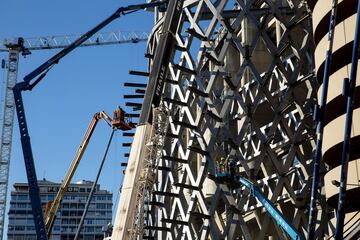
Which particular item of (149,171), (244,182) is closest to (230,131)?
(244,182)

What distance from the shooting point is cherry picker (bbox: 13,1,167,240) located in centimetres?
4872

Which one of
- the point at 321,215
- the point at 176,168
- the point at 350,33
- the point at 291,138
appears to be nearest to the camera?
the point at 350,33

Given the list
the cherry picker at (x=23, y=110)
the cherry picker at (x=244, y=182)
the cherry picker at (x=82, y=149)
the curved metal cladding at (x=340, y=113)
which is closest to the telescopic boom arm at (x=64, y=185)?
the cherry picker at (x=82, y=149)

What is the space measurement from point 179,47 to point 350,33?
60.9ft

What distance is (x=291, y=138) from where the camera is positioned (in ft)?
157

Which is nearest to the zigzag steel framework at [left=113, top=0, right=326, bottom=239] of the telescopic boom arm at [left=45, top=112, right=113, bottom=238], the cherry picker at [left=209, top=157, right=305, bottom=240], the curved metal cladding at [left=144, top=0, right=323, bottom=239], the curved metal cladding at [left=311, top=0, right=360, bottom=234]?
the curved metal cladding at [left=144, top=0, right=323, bottom=239]

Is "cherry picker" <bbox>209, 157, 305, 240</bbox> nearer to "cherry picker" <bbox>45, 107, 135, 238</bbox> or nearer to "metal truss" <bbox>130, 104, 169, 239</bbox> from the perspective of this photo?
"metal truss" <bbox>130, 104, 169, 239</bbox>

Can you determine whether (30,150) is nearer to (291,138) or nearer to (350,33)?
(291,138)

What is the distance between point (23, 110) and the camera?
50188 mm

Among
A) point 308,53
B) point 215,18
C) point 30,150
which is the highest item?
point 215,18

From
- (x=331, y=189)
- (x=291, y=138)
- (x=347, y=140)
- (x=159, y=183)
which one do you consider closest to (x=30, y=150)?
(x=159, y=183)

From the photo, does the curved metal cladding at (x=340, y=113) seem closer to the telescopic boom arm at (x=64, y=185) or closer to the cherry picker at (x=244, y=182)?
the cherry picker at (x=244, y=182)

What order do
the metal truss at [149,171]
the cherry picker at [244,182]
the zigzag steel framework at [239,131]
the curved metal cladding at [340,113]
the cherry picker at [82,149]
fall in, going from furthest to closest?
the cherry picker at [82,149] < the zigzag steel framework at [239,131] < the cherry picker at [244,182] < the metal truss at [149,171] < the curved metal cladding at [340,113]

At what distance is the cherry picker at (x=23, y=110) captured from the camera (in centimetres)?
4872
